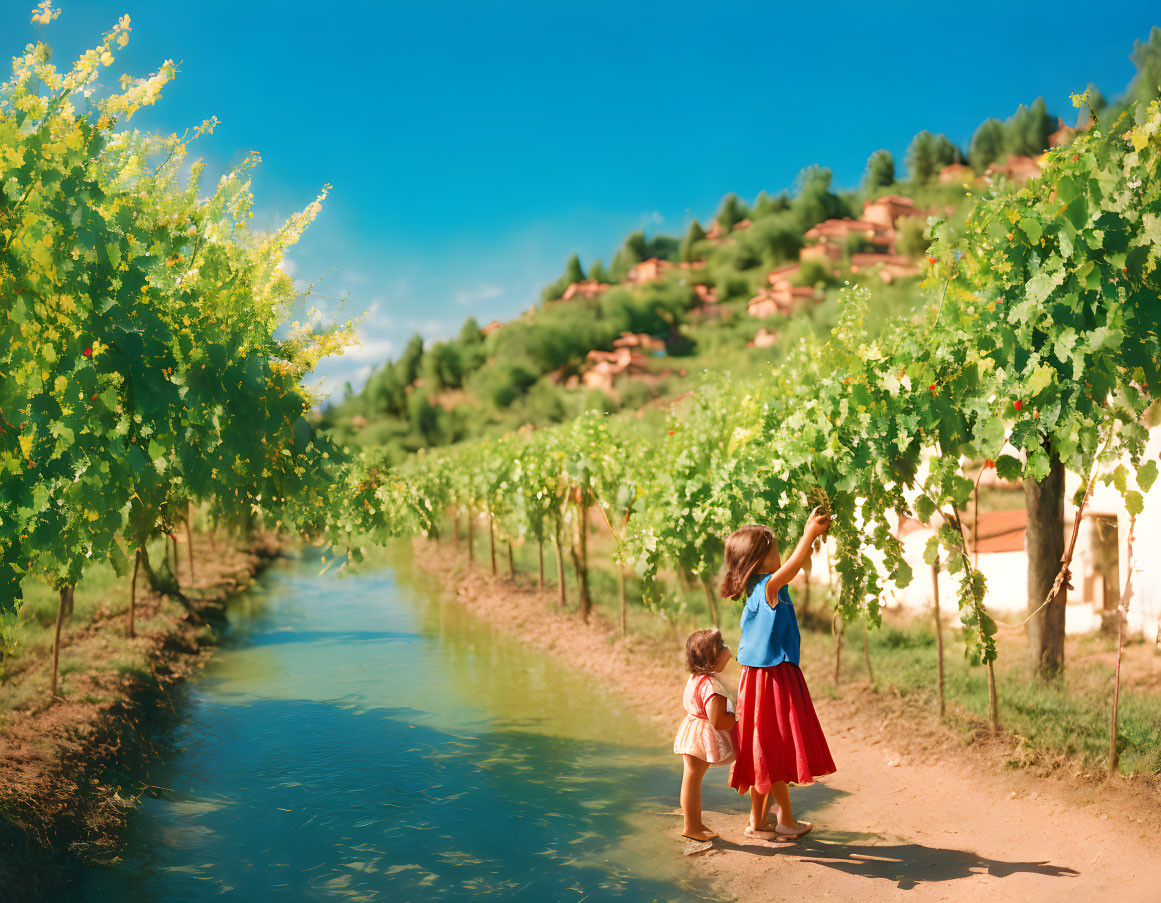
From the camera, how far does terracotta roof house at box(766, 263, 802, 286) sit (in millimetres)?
90875

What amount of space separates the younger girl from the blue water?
0.67 meters

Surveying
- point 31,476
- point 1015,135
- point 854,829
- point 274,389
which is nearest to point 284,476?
point 274,389

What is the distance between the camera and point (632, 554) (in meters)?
9.20

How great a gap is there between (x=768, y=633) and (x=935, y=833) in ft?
5.75

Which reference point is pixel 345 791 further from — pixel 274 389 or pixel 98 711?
pixel 274 389

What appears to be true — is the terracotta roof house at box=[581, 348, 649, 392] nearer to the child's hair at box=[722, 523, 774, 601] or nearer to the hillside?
the hillside

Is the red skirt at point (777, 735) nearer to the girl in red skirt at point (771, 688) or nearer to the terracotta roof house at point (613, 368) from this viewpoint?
the girl in red skirt at point (771, 688)

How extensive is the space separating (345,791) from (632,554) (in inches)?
165

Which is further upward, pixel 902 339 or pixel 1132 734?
pixel 902 339

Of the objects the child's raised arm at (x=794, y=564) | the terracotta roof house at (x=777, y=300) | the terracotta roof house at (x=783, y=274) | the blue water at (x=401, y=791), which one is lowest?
the blue water at (x=401, y=791)

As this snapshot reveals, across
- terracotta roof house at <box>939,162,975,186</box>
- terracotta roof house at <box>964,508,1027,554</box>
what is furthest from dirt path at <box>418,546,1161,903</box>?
terracotta roof house at <box>939,162,975,186</box>

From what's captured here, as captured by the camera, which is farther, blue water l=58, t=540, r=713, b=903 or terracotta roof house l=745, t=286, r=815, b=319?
terracotta roof house l=745, t=286, r=815, b=319

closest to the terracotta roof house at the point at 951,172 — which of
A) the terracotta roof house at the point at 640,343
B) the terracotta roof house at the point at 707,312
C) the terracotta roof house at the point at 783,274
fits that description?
the terracotta roof house at the point at 783,274

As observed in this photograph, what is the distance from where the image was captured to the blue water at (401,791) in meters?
4.47
